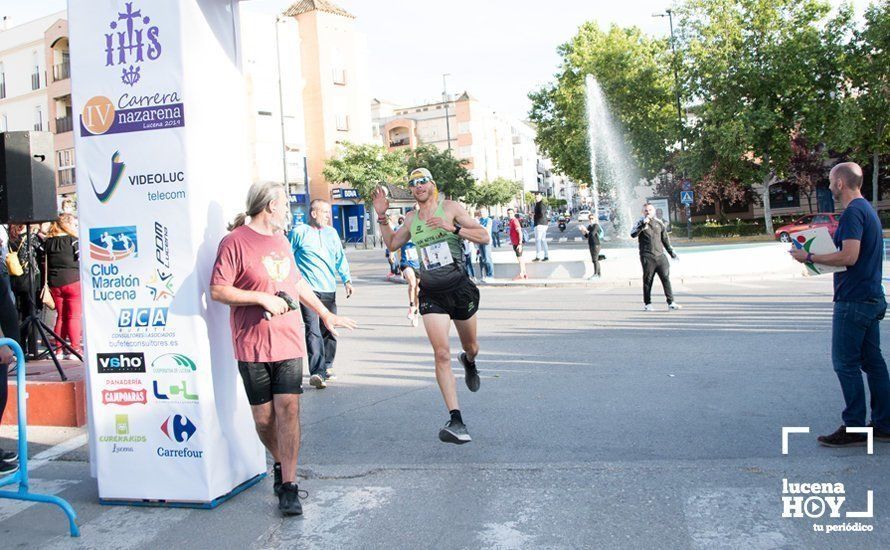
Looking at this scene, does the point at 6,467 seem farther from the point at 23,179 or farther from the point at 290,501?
the point at 23,179

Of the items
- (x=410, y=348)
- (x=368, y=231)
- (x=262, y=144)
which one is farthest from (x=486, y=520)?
(x=368, y=231)

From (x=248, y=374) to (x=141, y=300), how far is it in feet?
2.86

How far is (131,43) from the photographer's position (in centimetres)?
509

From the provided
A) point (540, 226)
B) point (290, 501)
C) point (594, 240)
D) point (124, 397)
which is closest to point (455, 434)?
point (290, 501)

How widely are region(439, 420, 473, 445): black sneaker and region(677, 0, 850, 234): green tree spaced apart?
3938 centimetres

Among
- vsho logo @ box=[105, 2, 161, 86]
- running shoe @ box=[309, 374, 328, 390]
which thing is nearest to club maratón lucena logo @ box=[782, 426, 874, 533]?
vsho logo @ box=[105, 2, 161, 86]

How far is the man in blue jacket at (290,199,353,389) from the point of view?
8.77m

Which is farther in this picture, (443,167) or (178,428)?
(443,167)

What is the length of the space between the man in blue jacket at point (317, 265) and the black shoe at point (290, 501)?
3.94 m

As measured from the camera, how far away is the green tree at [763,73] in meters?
42.3

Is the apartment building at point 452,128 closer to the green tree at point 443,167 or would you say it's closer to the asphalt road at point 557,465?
the green tree at point 443,167

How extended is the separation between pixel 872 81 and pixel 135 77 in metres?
43.7

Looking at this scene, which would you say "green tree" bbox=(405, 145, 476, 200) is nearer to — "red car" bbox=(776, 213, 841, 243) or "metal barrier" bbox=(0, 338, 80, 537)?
"red car" bbox=(776, 213, 841, 243)

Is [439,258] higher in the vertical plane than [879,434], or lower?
higher
